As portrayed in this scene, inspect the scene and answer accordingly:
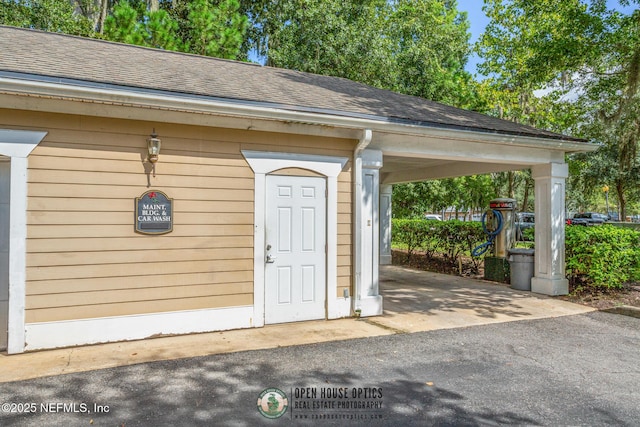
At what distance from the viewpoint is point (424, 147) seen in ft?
20.4

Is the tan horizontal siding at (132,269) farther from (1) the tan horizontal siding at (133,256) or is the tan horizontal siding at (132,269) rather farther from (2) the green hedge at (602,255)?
(2) the green hedge at (602,255)

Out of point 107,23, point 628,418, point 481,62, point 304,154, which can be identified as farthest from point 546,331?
point 107,23

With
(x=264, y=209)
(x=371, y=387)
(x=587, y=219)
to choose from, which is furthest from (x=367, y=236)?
Result: (x=587, y=219)

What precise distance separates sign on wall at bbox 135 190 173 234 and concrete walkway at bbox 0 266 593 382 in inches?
48.5

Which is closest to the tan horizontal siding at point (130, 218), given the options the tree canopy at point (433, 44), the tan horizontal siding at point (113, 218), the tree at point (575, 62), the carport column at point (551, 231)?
the tan horizontal siding at point (113, 218)

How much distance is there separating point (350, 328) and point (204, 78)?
3818mm

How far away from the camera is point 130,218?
460 cm

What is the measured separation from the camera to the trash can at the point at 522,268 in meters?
7.80

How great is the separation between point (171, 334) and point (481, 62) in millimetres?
15267

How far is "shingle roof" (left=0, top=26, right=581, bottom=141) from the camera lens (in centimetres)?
450

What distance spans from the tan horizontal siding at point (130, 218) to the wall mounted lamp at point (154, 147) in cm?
6

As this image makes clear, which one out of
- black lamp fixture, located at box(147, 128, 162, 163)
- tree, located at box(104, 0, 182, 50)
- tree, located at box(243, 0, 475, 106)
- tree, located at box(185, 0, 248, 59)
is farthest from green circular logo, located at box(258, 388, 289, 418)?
tree, located at box(185, 0, 248, 59)

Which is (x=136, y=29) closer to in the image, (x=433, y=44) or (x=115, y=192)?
(x=115, y=192)

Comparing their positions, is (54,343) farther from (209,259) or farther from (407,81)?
(407,81)
